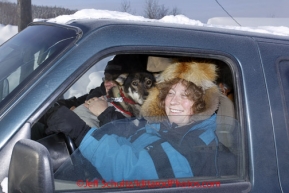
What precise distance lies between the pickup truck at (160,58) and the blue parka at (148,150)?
0.05 meters

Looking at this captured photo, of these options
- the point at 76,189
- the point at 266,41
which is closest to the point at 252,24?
the point at 266,41

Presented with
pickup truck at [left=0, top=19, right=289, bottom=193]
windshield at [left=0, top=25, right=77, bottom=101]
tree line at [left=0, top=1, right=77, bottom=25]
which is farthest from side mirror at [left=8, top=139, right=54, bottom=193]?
tree line at [left=0, top=1, right=77, bottom=25]

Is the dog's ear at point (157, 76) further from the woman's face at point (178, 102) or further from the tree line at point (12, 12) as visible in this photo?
the tree line at point (12, 12)

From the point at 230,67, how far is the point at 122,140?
0.58 meters

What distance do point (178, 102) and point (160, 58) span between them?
28cm

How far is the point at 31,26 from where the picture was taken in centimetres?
239

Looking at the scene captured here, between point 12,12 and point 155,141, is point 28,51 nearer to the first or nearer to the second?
point 155,141

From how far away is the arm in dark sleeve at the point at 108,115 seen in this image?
2.21m

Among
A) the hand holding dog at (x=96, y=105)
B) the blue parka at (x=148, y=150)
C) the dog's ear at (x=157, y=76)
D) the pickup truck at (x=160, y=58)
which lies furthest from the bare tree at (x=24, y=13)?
the blue parka at (x=148, y=150)

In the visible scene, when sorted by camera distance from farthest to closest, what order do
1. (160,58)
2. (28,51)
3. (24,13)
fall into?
(24,13)
(160,58)
(28,51)

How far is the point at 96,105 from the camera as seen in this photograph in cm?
250

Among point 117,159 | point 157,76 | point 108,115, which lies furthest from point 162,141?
point 157,76

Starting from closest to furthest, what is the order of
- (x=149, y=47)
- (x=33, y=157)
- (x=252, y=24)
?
(x=33, y=157)
(x=149, y=47)
(x=252, y=24)

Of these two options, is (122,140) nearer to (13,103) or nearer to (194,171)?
(194,171)
